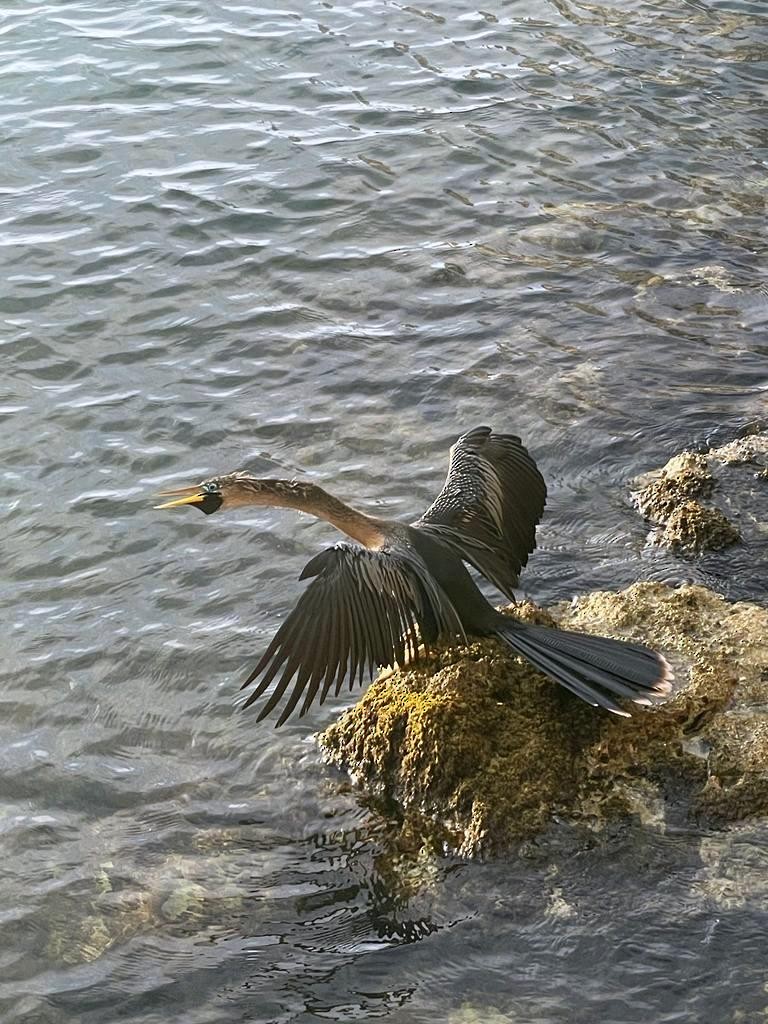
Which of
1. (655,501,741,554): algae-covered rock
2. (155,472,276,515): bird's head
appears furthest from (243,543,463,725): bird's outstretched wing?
(655,501,741,554): algae-covered rock

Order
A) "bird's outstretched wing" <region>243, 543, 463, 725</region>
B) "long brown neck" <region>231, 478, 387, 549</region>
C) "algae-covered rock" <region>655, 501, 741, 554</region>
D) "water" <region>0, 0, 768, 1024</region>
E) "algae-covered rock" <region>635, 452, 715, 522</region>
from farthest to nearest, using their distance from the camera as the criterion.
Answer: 1. "algae-covered rock" <region>635, 452, 715, 522</region>
2. "algae-covered rock" <region>655, 501, 741, 554</region>
3. "long brown neck" <region>231, 478, 387, 549</region>
4. "bird's outstretched wing" <region>243, 543, 463, 725</region>
5. "water" <region>0, 0, 768, 1024</region>

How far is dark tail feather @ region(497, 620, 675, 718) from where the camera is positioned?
182 inches

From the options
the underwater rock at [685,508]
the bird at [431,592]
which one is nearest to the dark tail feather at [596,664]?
the bird at [431,592]

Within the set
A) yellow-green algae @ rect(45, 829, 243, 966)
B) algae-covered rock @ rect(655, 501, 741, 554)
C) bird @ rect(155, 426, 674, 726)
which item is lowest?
yellow-green algae @ rect(45, 829, 243, 966)

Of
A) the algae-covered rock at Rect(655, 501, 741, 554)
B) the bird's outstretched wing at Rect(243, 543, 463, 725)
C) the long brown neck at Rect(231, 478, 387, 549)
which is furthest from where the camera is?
the algae-covered rock at Rect(655, 501, 741, 554)

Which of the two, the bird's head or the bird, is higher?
the bird's head

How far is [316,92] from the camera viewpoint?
1173 cm

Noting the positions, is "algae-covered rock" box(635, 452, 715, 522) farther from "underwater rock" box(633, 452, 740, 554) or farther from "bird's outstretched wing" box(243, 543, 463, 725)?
"bird's outstretched wing" box(243, 543, 463, 725)

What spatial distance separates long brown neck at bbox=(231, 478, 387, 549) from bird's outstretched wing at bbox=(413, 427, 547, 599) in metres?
0.21

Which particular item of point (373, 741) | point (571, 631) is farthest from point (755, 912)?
point (373, 741)

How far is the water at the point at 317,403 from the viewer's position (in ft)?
14.6

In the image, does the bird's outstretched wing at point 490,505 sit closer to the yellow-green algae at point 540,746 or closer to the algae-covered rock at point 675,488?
the yellow-green algae at point 540,746

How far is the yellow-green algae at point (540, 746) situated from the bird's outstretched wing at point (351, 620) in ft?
0.78

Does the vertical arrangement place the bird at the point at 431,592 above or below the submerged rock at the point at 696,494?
above
